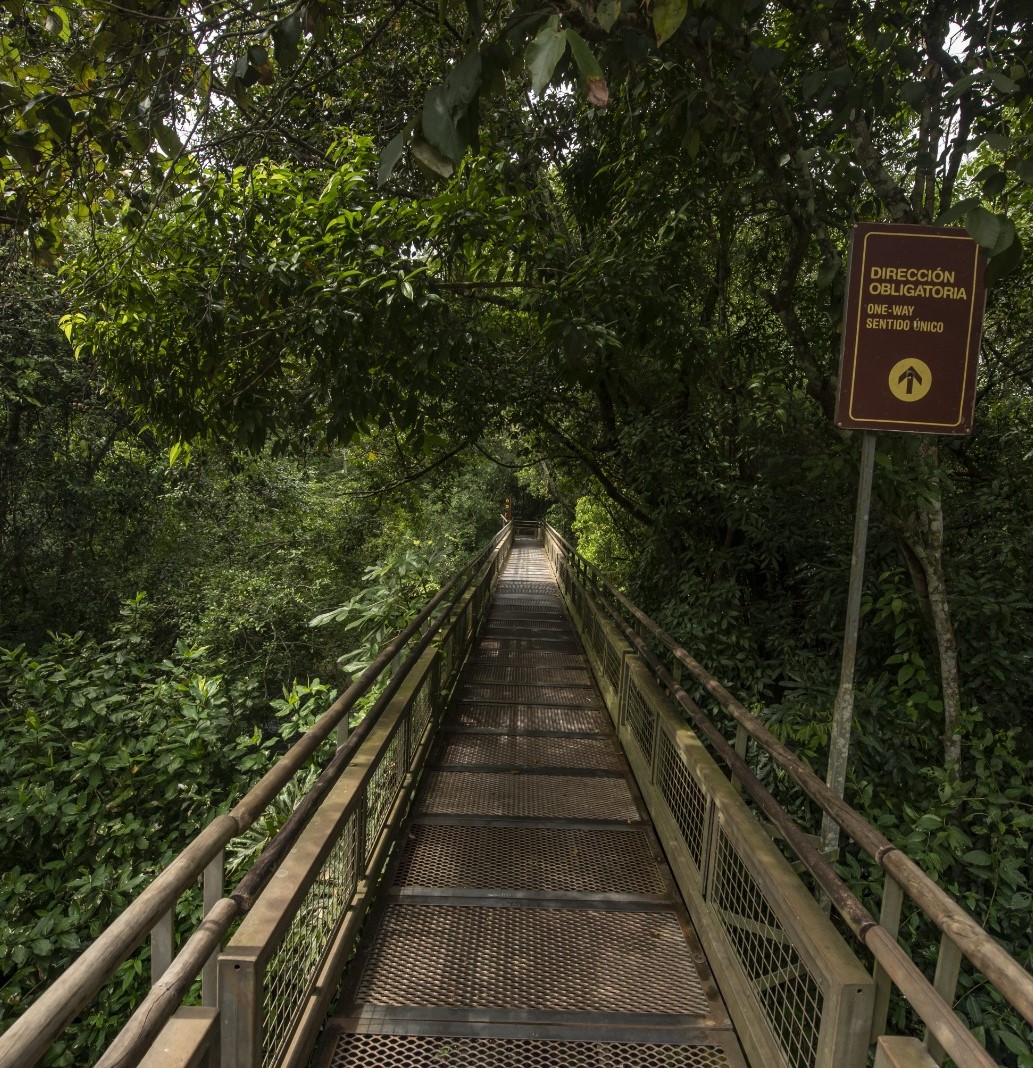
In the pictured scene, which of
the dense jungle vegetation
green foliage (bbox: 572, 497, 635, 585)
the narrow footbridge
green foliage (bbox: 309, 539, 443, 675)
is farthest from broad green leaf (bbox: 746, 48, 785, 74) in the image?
green foliage (bbox: 572, 497, 635, 585)

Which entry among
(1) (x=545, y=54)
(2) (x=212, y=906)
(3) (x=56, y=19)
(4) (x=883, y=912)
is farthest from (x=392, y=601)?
(1) (x=545, y=54)

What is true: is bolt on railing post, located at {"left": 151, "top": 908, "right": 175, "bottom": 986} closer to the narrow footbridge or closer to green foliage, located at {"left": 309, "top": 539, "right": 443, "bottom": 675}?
the narrow footbridge

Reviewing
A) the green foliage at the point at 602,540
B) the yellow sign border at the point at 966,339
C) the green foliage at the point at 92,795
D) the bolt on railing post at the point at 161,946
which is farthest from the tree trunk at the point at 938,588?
the green foliage at the point at 602,540

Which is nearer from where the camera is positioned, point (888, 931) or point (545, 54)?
point (545, 54)

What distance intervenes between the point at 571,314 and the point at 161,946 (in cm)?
441

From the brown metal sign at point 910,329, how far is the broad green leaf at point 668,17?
1.46m

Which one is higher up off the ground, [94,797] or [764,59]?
[764,59]

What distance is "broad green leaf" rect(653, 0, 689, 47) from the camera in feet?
5.60

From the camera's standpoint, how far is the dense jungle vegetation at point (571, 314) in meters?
3.52

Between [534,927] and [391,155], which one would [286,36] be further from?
[534,927]

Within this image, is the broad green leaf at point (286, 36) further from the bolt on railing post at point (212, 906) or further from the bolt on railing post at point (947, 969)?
the bolt on railing post at point (947, 969)

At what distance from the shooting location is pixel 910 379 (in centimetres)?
286

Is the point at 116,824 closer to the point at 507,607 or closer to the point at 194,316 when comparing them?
the point at 194,316

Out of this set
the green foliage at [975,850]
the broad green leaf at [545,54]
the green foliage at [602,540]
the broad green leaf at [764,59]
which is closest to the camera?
the broad green leaf at [545,54]
